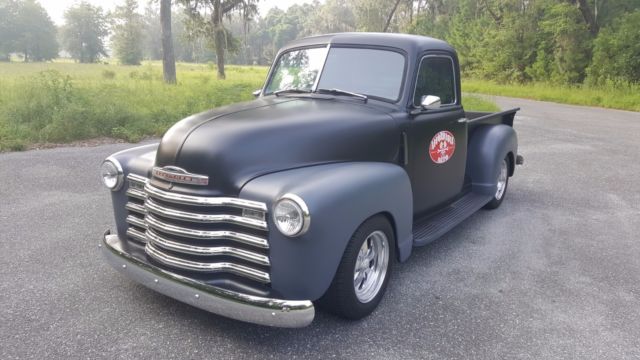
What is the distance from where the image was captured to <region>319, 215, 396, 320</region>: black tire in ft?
9.23

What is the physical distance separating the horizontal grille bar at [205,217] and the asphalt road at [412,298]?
0.75 metres

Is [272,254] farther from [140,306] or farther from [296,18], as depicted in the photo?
[296,18]

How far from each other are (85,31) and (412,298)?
94491mm

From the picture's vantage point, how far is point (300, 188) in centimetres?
258

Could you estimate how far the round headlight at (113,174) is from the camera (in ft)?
10.9

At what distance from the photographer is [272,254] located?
2592 millimetres

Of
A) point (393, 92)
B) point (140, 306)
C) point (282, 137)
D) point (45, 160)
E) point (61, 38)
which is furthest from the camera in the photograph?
point (61, 38)

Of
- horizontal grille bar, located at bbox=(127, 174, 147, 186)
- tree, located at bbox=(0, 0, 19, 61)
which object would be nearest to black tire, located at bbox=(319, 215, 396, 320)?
horizontal grille bar, located at bbox=(127, 174, 147, 186)

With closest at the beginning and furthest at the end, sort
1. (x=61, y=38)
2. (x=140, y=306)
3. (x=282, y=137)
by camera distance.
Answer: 1. (x=282, y=137)
2. (x=140, y=306)
3. (x=61, y=38)

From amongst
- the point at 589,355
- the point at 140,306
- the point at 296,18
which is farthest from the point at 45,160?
the point at 296,18

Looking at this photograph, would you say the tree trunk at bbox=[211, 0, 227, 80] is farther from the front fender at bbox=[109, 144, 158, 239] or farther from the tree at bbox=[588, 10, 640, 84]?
the front fender at bbox=[109, 144, 158, 239]

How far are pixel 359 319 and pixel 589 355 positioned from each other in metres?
1.40

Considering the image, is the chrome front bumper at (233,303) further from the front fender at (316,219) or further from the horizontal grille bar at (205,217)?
the horizontal grille bar at (205,217)

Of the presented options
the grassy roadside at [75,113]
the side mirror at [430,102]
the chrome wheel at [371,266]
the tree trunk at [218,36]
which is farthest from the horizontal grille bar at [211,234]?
the tree trunk at [218,36]
